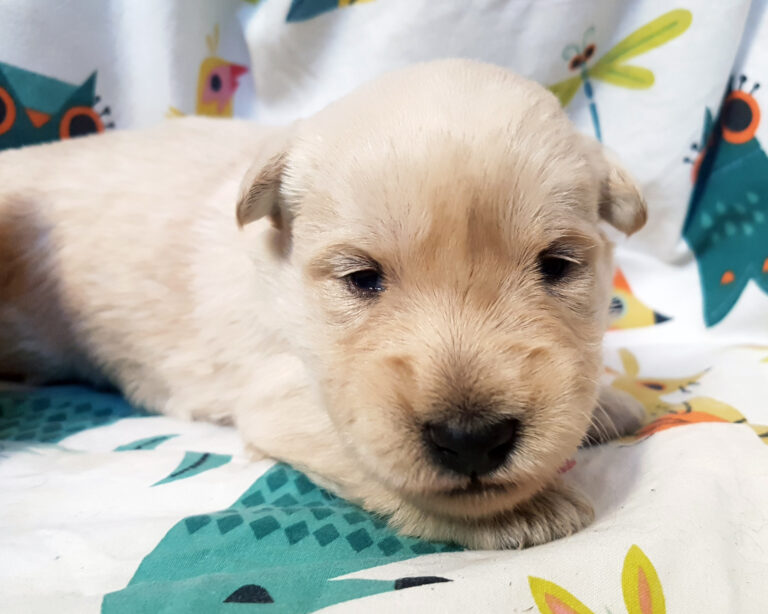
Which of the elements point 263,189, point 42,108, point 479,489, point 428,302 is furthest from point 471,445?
point 42,108

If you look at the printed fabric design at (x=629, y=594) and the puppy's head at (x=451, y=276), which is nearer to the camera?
the printed fabric design at (x=629, y=594)

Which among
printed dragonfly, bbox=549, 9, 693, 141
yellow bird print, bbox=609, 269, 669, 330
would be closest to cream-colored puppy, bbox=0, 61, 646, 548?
yellow bird print, bbox=609, 269, 669, 330

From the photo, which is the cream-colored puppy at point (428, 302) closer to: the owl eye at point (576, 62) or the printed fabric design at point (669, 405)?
the printed fabric design at point (669, 405)

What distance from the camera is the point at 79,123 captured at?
292cm

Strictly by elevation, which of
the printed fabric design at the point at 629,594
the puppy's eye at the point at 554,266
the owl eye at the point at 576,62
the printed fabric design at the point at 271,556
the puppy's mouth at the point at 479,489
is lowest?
the printed fabric design at the point at 271,556

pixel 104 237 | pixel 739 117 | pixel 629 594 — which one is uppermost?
pixel 739 117

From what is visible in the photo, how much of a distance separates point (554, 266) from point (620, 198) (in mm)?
372

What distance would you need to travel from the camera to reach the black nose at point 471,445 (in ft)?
3.75

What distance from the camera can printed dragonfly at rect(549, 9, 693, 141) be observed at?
2.71 metres

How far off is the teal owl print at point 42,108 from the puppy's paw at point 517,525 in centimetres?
247

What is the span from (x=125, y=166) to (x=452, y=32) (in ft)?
5.27

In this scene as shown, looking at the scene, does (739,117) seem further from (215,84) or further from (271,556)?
(271,556)

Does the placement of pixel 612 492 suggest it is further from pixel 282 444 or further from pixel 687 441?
pixel 282 444

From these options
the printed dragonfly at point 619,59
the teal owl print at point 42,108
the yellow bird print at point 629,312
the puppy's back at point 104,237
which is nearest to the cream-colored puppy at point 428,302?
the puppy's back at point 104,237
